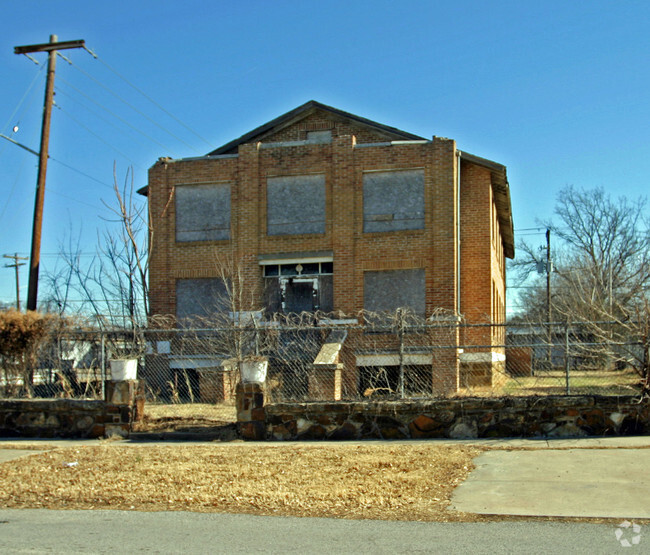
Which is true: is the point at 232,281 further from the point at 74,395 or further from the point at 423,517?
the point at 423,517

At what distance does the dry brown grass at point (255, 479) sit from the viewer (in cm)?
725

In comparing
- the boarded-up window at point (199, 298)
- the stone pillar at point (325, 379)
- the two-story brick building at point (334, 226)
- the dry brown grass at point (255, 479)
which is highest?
the two-story brick building at point (334, 226)

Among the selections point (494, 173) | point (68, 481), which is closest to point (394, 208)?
point (494, 173)

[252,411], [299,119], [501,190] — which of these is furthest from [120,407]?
[501,190]

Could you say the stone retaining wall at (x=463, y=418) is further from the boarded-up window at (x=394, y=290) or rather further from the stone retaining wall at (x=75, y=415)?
the boarded-up window at (x=394, y=290)

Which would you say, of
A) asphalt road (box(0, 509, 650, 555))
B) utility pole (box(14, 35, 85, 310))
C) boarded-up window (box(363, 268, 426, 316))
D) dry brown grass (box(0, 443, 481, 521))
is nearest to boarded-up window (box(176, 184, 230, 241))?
utility pole (box(14, 35, 85, 310))

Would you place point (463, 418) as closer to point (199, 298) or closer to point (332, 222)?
point (332, 222)

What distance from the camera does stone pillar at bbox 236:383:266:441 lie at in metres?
11.4

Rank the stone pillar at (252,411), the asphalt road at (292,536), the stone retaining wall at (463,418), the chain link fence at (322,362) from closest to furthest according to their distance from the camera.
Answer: the asphalt road at (292,536), the stone retaining wall at (463,418), the stone pillar at (252,411), the chain link fence at (322,362)

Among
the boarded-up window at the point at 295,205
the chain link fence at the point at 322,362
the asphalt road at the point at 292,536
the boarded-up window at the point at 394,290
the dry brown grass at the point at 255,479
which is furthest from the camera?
the boarded-up window at the point at 295,205

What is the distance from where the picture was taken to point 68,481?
8.52m

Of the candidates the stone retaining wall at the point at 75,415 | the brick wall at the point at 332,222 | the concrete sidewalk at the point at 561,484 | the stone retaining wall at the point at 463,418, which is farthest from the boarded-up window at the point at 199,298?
the concrete sidewalk at the point at 561,484

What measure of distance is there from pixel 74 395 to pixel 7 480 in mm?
6010

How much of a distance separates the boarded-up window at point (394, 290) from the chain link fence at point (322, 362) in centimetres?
58
